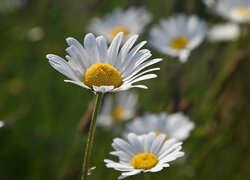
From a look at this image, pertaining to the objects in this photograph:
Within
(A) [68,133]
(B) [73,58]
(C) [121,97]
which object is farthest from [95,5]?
(B) [73,58]

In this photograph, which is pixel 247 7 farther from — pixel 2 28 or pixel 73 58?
pixel 73 58

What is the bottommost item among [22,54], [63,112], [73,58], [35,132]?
[73,58]

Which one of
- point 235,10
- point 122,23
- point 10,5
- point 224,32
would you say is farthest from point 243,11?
point 10,5

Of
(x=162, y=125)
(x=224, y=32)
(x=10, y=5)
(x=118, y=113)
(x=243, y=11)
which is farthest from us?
(x=10, y=5)

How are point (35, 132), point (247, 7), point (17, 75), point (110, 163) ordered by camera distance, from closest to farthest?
point (110, 163), point (35, 132), point (247, 7), point (17, 75)

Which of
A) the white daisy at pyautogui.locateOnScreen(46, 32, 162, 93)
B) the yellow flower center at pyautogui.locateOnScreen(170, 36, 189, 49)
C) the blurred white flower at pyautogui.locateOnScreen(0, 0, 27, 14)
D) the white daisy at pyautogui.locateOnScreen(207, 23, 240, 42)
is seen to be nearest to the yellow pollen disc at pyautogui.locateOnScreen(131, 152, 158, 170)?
the white daisy at pyautogui.locateOnScreen(46, 32, 162, 93)

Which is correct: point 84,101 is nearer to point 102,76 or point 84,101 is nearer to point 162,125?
point 162,125
